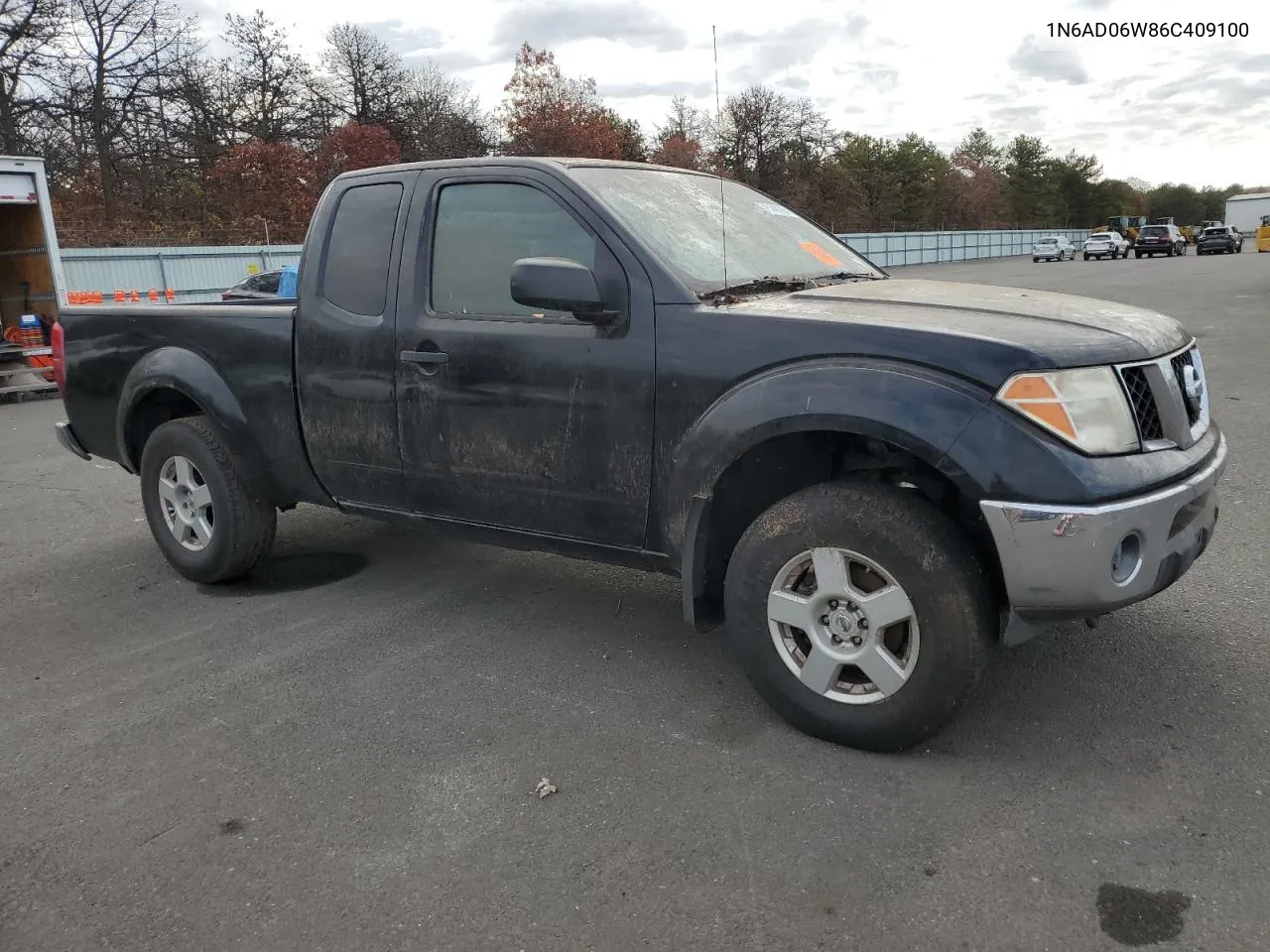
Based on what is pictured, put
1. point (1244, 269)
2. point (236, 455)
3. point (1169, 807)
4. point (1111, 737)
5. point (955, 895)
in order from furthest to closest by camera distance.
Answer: point (1244, 269), point (236, 455), point (1111, 737), point (1169, 807), point (955, 895)

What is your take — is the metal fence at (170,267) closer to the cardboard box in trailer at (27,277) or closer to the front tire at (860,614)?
the cardboard box in trailer at (27,277)

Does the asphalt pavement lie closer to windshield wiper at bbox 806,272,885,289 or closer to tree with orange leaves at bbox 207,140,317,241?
windshield wiper at bbox 806,272,885,289

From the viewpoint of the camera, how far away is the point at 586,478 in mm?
3559

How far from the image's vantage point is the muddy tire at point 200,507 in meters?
4.69

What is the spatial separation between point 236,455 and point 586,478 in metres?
2.06

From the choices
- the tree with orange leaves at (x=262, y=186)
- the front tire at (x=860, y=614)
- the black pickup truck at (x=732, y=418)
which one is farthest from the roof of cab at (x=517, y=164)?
the tree with orange leaves at (x=262, y=186)

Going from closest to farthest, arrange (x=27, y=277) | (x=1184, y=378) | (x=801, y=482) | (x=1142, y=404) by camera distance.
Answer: (x=1142, y=404) → (x=1184, y=378) → (x=801, y=482) → (x=27, y=277)

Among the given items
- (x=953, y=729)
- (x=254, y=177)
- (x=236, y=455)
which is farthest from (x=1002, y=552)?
(x=254, y=177)

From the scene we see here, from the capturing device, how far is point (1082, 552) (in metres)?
2.65

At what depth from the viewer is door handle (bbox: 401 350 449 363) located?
3820 millimetres

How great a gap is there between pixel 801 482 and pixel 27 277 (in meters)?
14.3

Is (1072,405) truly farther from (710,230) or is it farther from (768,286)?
(710,230)

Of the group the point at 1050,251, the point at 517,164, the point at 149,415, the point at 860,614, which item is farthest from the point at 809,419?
the point at 1050,251

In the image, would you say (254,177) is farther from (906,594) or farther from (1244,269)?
(906,594)
